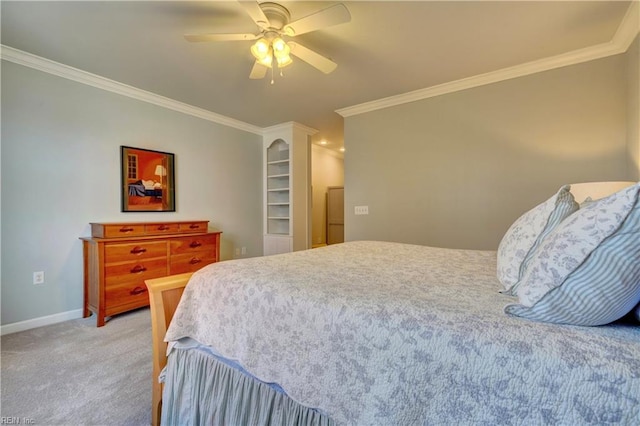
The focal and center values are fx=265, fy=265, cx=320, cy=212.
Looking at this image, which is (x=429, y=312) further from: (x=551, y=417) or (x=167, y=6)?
(x=167, y=6)

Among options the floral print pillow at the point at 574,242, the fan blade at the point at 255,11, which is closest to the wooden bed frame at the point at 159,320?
the floral print pillow at the point at 574,242

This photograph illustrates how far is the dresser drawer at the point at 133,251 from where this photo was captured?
247 centimetres

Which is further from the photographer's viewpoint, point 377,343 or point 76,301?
point 76,301

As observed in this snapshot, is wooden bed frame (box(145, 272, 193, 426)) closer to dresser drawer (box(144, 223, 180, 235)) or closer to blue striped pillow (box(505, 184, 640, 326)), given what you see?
blue striped pillow (box(505, 184, 640, 326))

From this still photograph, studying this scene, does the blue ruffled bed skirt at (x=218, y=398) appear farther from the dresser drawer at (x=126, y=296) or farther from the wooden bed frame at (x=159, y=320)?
the dresser drawer at (x=126, y=296)

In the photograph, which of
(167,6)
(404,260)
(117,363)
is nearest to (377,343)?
(404,260)

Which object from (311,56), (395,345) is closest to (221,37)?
(311,56)

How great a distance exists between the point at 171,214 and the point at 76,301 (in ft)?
4.17

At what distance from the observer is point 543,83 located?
2.53m

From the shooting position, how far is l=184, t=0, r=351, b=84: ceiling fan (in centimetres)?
158

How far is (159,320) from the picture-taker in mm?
1271

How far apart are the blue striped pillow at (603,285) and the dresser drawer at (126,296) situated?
3106mm

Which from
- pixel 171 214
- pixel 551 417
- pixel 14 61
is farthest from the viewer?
pixel 171 214

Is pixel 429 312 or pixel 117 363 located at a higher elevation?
pixel 429 312
